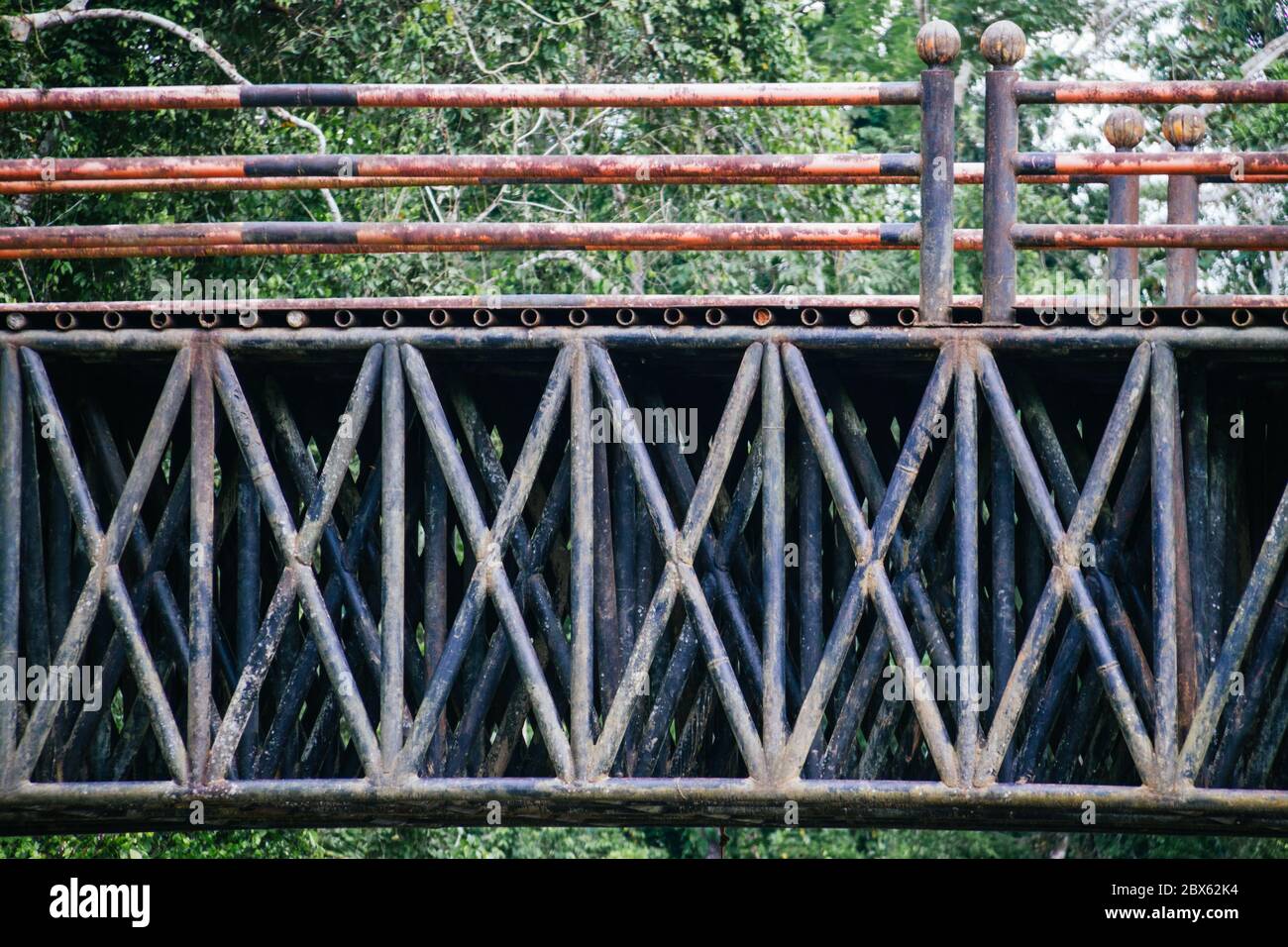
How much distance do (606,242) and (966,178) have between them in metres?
2.95

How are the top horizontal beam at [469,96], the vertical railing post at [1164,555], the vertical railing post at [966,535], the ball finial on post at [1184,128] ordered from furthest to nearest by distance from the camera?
1. the ball finial on post at [1184,128]
2. the top horizontal beam at [469,96]
3. the vertical railing post at [966,535]
4. the vertical railing post at [1164,555]

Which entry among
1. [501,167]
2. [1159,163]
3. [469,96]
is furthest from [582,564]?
[1159,163]

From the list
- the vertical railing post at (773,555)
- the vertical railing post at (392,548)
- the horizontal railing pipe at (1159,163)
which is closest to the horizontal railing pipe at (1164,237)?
the horizontal railing pipe at (1159,163)

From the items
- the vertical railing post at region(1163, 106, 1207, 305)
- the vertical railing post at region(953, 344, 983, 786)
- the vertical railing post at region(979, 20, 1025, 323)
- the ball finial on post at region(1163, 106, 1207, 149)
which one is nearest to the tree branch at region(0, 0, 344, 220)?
the vertical railing post at region(1163, 106, 1207, 305)

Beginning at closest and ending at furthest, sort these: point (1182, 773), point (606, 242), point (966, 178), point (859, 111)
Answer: point (1182, 773) → point (606, 242) → point (966, 178) → point (859, 111)

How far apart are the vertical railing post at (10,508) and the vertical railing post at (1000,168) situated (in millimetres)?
4627

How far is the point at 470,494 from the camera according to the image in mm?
8188

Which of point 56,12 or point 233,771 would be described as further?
point 56,12

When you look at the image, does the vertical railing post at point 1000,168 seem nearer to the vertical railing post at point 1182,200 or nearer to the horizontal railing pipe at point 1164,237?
the horizontal railing pipe at point 1164,237

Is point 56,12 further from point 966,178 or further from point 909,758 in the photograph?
point 909,758

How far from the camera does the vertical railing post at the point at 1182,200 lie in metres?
10.5

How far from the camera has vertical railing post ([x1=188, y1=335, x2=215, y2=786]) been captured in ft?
26.7
